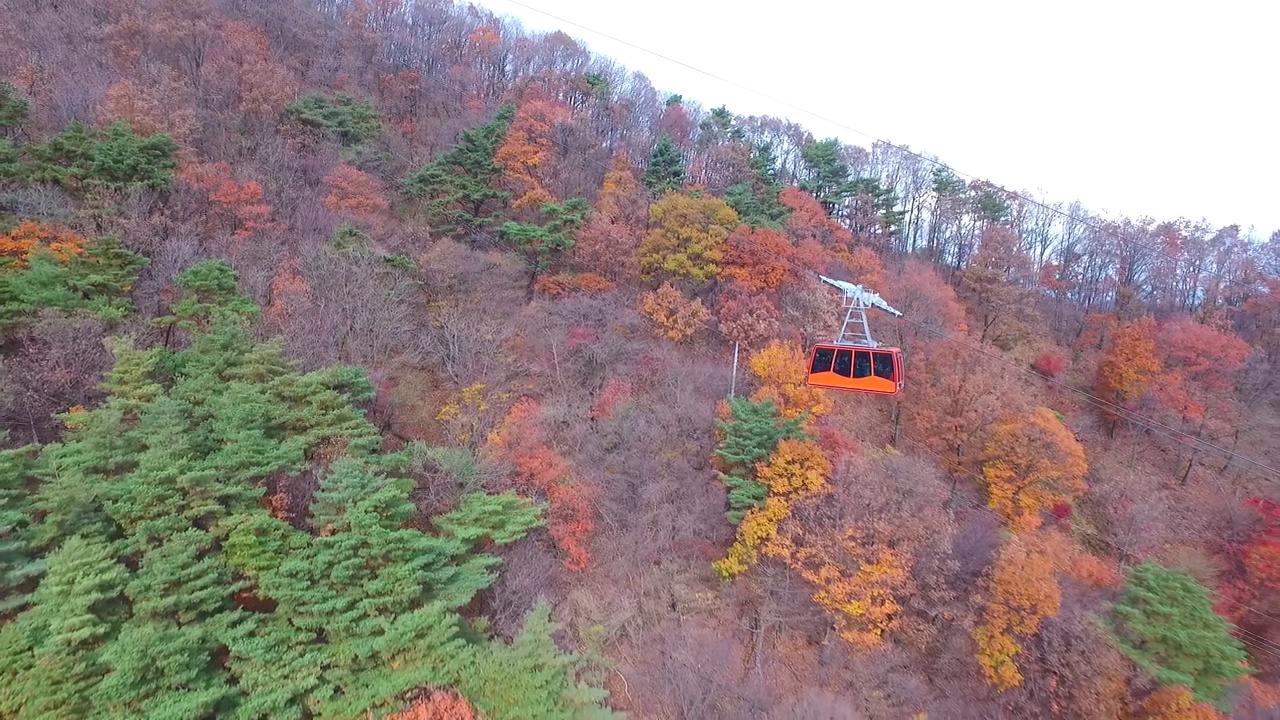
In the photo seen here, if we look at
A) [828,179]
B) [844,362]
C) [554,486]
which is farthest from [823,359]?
[828,179]

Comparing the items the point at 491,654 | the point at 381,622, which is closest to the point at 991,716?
the point at 491,654

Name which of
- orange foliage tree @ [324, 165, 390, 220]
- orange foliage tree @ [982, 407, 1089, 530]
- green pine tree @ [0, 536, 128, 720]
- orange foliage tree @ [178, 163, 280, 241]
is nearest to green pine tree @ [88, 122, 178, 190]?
orange foliage tree @ [178, 163, 280, 241]

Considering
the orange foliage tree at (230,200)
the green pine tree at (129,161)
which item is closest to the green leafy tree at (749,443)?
the orange foliage tree at (230,200)

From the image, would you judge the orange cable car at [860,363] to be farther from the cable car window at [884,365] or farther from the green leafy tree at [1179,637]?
the green leafy tree at [1179,637]

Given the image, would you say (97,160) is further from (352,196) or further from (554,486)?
(554,486)

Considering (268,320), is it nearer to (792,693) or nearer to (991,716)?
(792,693)

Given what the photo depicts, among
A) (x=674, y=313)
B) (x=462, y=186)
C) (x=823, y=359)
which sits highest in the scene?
(x=462, y=186)

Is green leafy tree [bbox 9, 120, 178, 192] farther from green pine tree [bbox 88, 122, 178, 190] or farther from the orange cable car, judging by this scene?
the orange cable car
